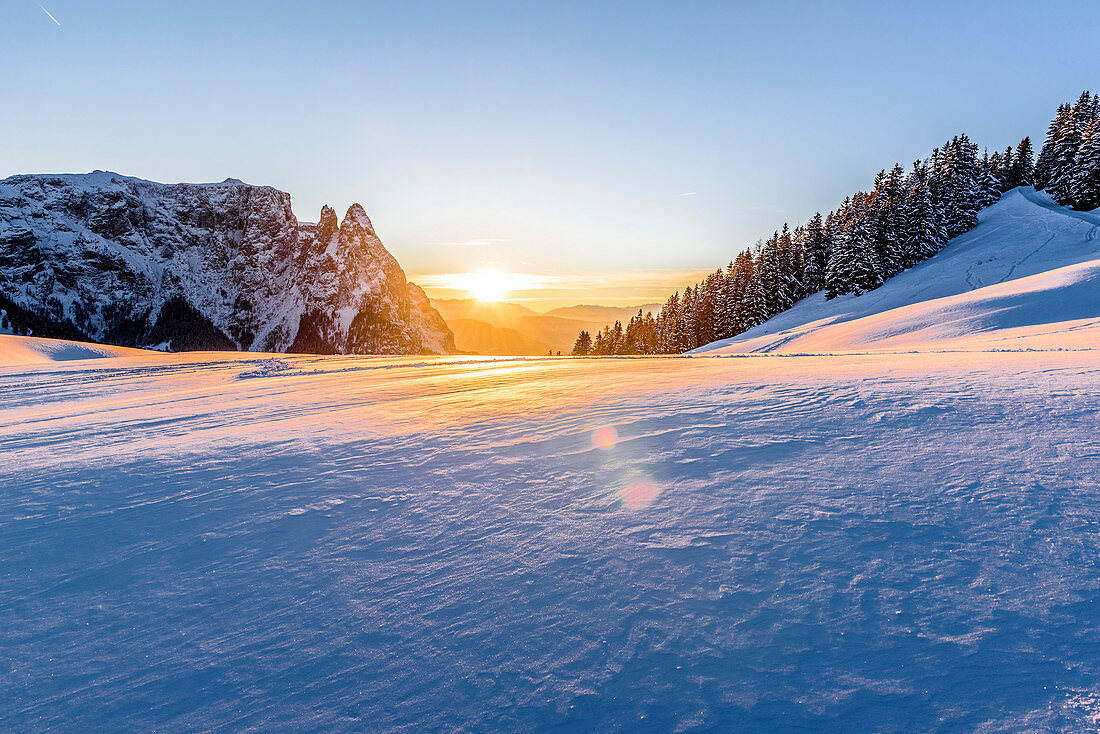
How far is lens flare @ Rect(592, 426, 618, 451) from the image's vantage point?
5.36m

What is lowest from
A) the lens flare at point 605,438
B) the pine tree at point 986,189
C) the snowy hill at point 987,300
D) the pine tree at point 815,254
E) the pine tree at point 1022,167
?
the lens flare at point 605,438

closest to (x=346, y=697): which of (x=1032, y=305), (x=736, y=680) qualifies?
(x=736, y=680)

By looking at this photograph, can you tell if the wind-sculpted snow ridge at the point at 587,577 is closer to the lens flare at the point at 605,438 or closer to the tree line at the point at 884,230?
the lens flare at the point at 605,438

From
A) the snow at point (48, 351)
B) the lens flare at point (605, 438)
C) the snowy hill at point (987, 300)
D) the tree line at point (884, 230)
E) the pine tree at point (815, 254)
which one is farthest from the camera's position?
the pine tree at point (815, 254)

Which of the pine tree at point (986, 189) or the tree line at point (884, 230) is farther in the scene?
the pine tree at point (986, 189)

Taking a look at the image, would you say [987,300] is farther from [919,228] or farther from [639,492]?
[919,228]

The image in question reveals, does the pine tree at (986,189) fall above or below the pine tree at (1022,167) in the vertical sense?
below

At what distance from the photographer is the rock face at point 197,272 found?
130m

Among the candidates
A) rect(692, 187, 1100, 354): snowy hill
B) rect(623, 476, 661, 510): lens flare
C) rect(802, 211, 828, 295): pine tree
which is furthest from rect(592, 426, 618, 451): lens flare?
rect(802, 211, 828, 295): pine tree

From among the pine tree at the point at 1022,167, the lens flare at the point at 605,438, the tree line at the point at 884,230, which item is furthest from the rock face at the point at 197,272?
the lens flare at the point at 605,438

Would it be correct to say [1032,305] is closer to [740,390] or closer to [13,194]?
[740,390]

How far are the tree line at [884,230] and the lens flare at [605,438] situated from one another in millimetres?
45371

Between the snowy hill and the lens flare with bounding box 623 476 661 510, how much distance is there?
11973 mm

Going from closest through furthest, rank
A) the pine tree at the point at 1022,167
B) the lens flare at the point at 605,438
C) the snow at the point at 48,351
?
1. the lens flare at the point at 605,438
2. the snow at the point at 48,351
3. the pine tree at the point at 1022,167
